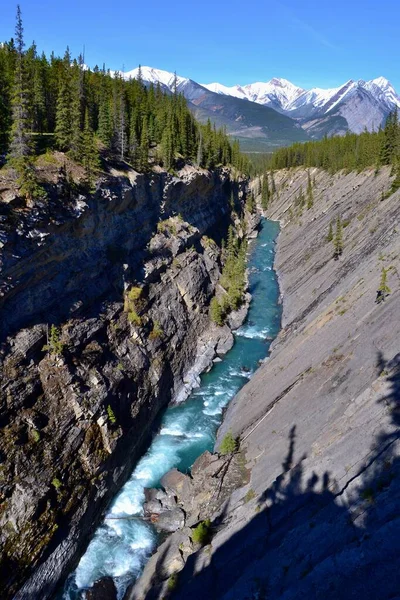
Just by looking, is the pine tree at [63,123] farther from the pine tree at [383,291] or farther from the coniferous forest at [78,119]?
the pine tree at [383,291]

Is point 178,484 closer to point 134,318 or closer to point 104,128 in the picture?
point 134,318

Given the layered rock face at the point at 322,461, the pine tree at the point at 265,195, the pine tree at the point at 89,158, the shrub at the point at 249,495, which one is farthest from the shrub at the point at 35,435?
the pine tree at the point at 265,195

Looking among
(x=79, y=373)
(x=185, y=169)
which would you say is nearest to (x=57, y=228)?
(x=79, y=373)

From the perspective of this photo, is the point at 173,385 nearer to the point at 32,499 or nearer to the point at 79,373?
the point at 79,373

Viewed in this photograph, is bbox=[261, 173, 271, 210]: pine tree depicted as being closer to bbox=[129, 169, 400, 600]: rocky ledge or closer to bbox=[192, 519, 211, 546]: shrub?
bbox=[129, 169, 400, 600]: rocky ledge

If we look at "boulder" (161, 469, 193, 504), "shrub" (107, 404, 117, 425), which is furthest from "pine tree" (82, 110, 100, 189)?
"boulder" (161, 469, 193, 504)

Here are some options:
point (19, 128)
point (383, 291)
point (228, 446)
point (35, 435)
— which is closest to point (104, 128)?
point (19, 128)

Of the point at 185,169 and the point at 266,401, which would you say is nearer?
the point at 266,401
